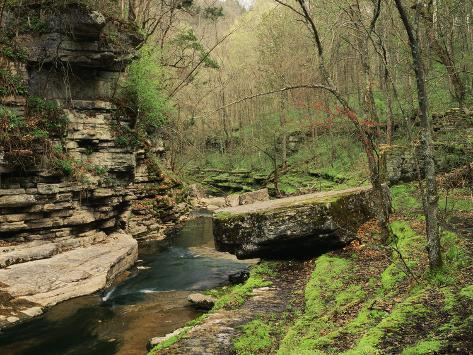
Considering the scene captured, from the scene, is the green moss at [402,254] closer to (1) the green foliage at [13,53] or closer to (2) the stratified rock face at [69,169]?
(2) the stratified rock face at [69,169]

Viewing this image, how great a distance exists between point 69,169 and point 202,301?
22.8 feet

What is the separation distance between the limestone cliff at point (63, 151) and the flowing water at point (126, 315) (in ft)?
2.18

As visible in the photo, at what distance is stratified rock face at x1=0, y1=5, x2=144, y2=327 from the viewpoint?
10.7 m

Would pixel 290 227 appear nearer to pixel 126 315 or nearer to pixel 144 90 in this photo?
pixel 126 315

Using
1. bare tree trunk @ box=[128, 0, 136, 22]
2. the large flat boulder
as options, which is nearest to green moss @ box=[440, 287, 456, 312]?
the large flat boulder

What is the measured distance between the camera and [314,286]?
23.2ft

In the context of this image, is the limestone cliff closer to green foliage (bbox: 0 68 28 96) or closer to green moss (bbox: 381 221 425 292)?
green foliage (bbox: 0 68 28 96)

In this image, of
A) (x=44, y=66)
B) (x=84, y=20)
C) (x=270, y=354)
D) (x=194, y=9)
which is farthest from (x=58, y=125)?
(x=194, y=9)

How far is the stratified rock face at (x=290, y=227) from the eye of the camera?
8531 millimetres

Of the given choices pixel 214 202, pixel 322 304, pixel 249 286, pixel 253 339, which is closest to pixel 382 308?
pixel 322 304

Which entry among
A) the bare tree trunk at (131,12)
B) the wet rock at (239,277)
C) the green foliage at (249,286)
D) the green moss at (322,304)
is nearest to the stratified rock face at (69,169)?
the wet rock at (239,277)

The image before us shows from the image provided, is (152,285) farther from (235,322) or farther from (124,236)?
(235,322)

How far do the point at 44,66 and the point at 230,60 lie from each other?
30781mm

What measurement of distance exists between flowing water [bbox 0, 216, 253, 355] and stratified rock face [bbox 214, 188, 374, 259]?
1.97 metres
